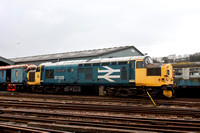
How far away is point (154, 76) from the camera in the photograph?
1425 centimetres

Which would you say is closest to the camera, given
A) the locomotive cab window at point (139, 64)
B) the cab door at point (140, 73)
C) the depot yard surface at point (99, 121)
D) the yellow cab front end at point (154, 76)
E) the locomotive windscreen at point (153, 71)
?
the depot yard surface at point (99, 121)

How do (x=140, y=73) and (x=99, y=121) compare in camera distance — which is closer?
(x=99, y=121)

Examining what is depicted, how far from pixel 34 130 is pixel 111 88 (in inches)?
432

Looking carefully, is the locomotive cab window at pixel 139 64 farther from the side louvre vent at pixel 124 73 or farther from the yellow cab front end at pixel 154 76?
the side louvre vent at pixel 124 73

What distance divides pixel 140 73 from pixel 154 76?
3.65 ft

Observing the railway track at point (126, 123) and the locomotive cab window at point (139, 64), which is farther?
the locomotive cab window at point (139, 64)

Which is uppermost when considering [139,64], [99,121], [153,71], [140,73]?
[139,64]

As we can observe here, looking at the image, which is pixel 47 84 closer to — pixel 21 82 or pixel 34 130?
pixel 21 82

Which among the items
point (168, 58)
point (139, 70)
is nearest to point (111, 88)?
point (139, 70)

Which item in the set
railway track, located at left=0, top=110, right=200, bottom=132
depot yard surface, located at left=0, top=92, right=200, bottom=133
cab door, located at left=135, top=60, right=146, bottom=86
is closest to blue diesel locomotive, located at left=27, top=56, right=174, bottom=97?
cab door, located at left=135, top=60, right=146, bottom=86

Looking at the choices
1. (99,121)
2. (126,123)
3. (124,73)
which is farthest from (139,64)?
(126,123)

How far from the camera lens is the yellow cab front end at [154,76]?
45.9 feet

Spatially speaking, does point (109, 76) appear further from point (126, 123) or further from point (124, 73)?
point (126, 123)

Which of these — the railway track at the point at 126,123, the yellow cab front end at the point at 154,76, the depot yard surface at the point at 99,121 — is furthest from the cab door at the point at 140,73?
the railway track at the point at 126,123
